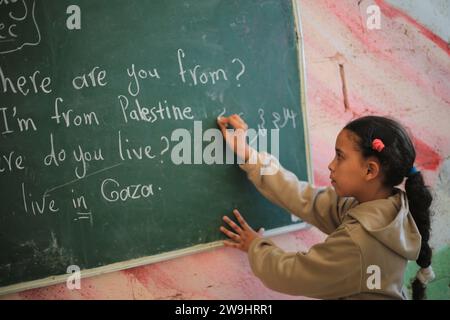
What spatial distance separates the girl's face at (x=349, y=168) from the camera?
138cm

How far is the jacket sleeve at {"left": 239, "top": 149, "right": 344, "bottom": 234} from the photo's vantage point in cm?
158

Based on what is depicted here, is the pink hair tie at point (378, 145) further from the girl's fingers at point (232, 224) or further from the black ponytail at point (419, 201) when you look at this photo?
the girl's fingers at point (232, 224)

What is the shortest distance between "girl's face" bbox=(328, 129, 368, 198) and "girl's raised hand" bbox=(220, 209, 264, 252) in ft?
1.22

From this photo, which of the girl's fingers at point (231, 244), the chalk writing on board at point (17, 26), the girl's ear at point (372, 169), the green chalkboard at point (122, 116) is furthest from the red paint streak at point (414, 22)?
the chalk writing on board at point (17, 26)

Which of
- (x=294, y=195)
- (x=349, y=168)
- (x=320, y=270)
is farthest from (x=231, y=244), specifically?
(x=349, y=168)

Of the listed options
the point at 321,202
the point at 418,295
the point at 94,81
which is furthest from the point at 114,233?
the point at 418,295

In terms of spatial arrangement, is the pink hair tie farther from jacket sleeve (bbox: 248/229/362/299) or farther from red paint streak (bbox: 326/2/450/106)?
red paint streak (bbox: 326/2/450/106)

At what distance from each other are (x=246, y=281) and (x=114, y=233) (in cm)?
63

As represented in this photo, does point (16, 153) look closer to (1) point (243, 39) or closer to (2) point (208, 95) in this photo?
(2) point (208, 95)

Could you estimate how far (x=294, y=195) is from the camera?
5.22ft

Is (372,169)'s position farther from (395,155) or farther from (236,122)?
(236,122)

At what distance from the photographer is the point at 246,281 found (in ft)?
5.84

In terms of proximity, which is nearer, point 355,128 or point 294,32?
point 355,128

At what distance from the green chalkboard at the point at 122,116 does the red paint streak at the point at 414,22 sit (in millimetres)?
626
